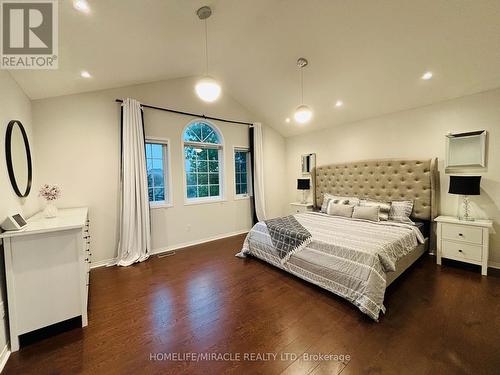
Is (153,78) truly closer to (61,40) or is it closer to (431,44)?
(61,40)

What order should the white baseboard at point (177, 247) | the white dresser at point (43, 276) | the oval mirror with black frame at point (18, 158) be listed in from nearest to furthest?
the white dresser at point (43, 276)
the oval mirror with black frame at point (18, 158)
the white baseboard at point (177, 247)

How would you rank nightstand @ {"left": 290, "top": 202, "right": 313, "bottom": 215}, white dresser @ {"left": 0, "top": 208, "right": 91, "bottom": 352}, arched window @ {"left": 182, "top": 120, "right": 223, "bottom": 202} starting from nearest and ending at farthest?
white dresser @ {"left": 0, "top": 208, "right": 91, "bottom": 352}
arched window @ {"left": 182, "top": 120, "right": 223, "bottom": 202}
nightstand @ {"left": 290, "top": 202, "right": 313, "bottom": 215}

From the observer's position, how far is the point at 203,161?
450cm

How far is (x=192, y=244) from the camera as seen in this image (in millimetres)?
4145

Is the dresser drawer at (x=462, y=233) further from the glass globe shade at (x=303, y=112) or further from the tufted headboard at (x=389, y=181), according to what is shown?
the glass globe shade at (x=303, y=112)

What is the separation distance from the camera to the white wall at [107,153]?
289 cm

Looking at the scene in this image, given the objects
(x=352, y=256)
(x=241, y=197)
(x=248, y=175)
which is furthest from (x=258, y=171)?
(x=352, y=256)

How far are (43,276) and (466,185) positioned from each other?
471 cm

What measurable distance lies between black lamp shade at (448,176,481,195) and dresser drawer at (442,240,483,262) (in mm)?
712

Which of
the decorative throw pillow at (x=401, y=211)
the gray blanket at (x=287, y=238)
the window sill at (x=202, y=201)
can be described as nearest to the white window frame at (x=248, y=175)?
the window sill at (x=202, y=201)

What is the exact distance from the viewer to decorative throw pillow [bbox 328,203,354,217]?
361 cm

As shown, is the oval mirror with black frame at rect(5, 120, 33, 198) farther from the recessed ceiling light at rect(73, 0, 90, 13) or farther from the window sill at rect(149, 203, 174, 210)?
the window sill at rect(149, 203, 174, 210)

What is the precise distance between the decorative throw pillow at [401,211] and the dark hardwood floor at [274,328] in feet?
2.67

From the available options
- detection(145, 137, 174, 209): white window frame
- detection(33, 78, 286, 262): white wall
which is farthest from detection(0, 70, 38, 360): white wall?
detection(145, 137, 174, 209): white window frame
